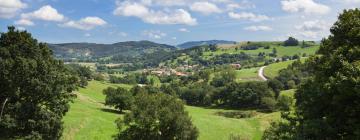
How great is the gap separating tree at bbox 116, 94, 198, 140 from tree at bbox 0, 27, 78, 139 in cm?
1021

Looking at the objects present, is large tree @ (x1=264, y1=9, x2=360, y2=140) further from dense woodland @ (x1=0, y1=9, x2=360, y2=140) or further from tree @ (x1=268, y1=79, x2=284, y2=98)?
tree @ (x1=268, y1=79, x2=284, y2=98)

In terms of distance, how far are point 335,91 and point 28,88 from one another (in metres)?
32.6

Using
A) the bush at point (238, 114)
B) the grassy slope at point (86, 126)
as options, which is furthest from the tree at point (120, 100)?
the bush at point (238, 114)

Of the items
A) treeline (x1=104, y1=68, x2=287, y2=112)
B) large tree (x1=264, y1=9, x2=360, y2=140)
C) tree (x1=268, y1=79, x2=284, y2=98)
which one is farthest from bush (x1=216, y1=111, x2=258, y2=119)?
large tree (x1=264, y1=9, x2=360, y2=140)

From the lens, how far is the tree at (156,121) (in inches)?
2115

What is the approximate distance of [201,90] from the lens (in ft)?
581

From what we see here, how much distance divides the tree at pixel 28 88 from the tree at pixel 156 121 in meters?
10.2

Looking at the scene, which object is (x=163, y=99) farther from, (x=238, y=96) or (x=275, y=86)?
(x=275, y=86)

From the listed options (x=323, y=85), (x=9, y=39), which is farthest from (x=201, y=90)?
(x=323, y=85)

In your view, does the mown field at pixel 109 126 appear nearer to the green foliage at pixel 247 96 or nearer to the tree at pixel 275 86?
the green foliage at pixel 247 96

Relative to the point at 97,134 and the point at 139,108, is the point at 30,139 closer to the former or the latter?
the point at 139,108

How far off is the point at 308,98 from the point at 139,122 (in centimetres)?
2713

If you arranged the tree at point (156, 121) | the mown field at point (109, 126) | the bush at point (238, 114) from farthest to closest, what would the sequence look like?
the bush at point (238, 114)
the mown field at point (109, 126)
the tree at point (156, 121)

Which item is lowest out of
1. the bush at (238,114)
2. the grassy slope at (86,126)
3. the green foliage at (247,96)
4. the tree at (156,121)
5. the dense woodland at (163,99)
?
the bush at (238,114)
